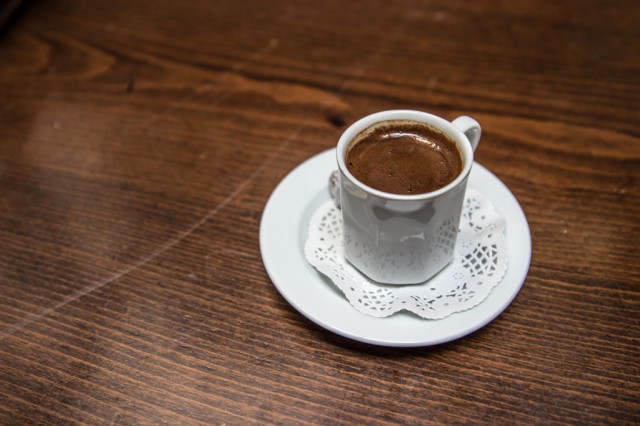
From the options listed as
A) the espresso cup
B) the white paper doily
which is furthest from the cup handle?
the white paper doily

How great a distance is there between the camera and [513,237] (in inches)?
30.0

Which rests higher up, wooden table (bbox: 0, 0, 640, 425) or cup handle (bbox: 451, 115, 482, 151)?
cup handle (bbox: 451, 115, 482, 151)

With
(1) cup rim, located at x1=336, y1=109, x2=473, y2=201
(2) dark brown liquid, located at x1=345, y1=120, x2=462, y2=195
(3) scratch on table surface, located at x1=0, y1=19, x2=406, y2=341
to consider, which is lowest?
(3) scratch on table surface, located at x1=0, y1=19, x2=406, y2=341

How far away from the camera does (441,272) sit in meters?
0.76

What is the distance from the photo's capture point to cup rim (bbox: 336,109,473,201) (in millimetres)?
622

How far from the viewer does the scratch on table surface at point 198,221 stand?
2.51 ft

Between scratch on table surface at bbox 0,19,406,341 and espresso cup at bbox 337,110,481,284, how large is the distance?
10.5 inches

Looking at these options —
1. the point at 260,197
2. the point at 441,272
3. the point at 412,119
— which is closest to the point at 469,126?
the point at 412,119

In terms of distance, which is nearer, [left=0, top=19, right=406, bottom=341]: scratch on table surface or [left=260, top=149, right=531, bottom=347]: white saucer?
[left=260, top=149, right=531, bottom=347]: white saucer

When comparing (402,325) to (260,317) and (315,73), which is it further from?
(315,73)

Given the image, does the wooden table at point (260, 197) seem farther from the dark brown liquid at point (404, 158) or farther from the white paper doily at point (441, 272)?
the dark brown liquid at point (404, 158)

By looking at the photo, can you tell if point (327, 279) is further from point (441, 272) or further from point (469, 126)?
point (469, 126)

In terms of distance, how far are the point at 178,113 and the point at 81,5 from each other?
0.57 meters

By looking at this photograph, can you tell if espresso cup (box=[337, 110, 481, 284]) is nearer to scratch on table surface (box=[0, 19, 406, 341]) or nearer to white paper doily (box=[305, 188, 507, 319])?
white paper doily (box=[305, 188, 507, 319])
